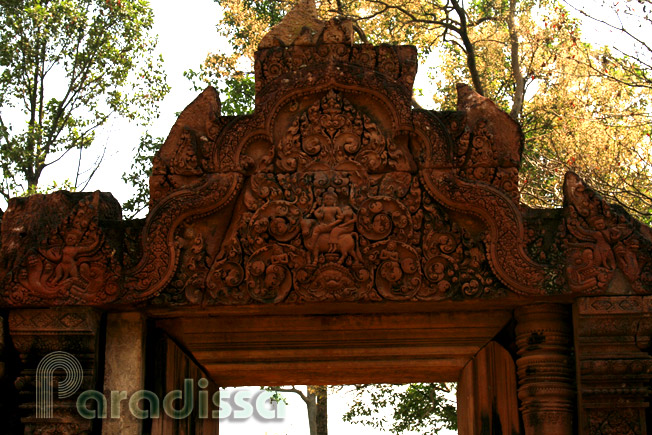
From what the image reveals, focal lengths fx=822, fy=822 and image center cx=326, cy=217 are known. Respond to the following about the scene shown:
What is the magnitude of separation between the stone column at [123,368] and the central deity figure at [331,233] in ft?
3.87

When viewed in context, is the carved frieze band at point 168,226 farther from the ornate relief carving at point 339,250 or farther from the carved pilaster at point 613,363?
the carved pilaster at point 613,363

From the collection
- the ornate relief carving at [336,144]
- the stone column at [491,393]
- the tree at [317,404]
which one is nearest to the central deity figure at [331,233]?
the ornate relief carving at [336,144]

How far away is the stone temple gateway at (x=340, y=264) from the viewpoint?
4.82 metres

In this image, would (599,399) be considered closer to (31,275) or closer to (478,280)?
(478,280)

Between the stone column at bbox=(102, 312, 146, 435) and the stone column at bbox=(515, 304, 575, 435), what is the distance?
7.64 feet

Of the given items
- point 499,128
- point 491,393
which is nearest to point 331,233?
point 499,128

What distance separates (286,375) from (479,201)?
5.90 feet

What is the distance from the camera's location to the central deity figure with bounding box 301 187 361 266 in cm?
488

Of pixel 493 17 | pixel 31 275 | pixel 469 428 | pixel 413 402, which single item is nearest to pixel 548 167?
pixel 493 17

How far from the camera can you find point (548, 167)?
13531 mm

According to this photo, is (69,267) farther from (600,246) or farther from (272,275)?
(600,246)

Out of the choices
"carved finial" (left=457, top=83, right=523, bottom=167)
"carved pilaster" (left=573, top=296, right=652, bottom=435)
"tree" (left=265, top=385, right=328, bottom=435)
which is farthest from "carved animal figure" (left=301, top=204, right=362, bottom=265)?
"tree" (left=265, top=385, right=328, bottom=435)

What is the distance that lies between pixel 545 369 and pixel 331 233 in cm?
151

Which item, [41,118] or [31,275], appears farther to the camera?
[41,118]
